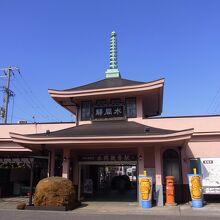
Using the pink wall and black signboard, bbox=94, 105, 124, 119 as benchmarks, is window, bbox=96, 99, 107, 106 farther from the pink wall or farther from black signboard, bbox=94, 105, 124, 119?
the pink wall

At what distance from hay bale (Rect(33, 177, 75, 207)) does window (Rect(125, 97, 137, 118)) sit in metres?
6.14

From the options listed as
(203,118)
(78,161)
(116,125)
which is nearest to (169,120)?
(203,118)

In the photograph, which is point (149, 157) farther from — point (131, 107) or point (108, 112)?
point (108, 112)

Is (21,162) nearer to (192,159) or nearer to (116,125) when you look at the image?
(116,125)

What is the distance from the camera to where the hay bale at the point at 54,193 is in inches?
603

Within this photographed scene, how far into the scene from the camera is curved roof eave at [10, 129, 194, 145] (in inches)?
624

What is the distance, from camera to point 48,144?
17.6 meters

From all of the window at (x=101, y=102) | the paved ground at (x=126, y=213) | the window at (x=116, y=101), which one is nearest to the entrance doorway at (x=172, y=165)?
the paved ground at (x=126, y=213)

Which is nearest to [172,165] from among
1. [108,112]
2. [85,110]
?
[108,112]

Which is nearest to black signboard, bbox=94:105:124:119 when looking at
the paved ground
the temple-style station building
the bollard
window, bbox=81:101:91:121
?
the temple-style station building

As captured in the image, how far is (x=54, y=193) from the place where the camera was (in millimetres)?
15344

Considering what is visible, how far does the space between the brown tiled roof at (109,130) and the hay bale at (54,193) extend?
8.90 ft

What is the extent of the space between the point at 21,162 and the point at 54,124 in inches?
188

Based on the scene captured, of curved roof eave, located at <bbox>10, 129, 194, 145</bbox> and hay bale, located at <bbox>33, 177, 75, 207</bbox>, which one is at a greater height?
curved roof eave, located at <bbox>10, 129, 194, 145</bbox>
